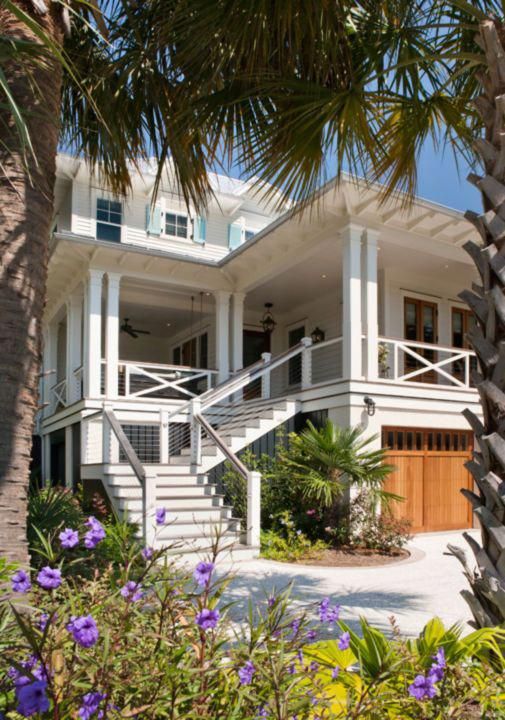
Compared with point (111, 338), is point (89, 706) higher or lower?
lower

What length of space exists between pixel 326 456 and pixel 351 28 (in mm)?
6340

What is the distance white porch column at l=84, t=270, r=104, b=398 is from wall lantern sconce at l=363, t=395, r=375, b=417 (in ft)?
20.3

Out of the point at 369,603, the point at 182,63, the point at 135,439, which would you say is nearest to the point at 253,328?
the point at 135,439

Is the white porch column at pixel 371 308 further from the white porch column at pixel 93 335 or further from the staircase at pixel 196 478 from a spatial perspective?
the white porch column at pixel 93 335

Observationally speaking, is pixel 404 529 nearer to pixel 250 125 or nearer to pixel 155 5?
pixel 250 125

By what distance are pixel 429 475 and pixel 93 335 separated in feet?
26.0

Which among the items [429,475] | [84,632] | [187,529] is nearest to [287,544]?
[187,529]

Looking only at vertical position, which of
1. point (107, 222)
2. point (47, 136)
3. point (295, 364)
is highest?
point (107, 222)

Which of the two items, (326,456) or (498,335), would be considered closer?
(498,335)

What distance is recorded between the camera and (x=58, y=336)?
2120 cm

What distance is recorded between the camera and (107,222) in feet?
58.0

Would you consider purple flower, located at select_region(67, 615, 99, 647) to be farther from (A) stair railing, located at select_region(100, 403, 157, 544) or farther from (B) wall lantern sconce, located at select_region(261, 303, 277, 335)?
(B) wall lantern sconce, located at select_region(261, 303, 277, 335)

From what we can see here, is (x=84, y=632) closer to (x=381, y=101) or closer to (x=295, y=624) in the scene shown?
(x=295, y=624)

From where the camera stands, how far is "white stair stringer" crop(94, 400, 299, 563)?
895 centimetres
